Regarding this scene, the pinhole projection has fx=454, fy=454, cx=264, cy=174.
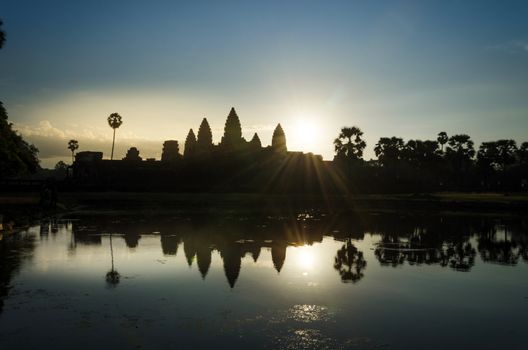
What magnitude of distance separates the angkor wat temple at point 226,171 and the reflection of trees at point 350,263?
48.7 metres

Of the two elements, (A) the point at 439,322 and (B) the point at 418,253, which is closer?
(A) the point at 439,322

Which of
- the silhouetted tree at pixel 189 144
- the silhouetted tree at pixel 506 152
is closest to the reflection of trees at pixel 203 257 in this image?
the silhouetted tree at pixel 189 144

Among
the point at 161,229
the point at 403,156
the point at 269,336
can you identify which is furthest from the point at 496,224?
the point at 403,156

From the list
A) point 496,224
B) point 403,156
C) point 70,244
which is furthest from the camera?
point 403,156

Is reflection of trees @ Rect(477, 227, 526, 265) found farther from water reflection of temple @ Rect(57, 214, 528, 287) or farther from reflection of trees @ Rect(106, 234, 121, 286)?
reflection of trees @ Rect(106, 234, 121, 286)

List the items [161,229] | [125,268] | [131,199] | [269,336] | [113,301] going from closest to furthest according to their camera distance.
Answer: [269,336], [113,301], [125,268], [161,229], [131,199]

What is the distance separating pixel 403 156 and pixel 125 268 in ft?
320

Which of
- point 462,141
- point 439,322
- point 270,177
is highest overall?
point 462,141

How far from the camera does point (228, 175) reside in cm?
7638

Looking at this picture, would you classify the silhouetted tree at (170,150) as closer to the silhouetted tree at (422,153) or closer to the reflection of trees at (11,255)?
the silhouetted tree at (422,153)

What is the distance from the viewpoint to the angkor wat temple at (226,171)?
240 feet

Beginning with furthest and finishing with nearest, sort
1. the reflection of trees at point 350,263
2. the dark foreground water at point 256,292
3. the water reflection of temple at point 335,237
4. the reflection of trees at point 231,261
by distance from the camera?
the water reflection of temple at point 335,237
the reflection of trees at point 350,263
the reflection of trees at point 231,261
the dark foreground water at point 256,292

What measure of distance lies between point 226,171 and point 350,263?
6153 centimetres

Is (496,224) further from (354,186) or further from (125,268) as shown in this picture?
(354,186)
